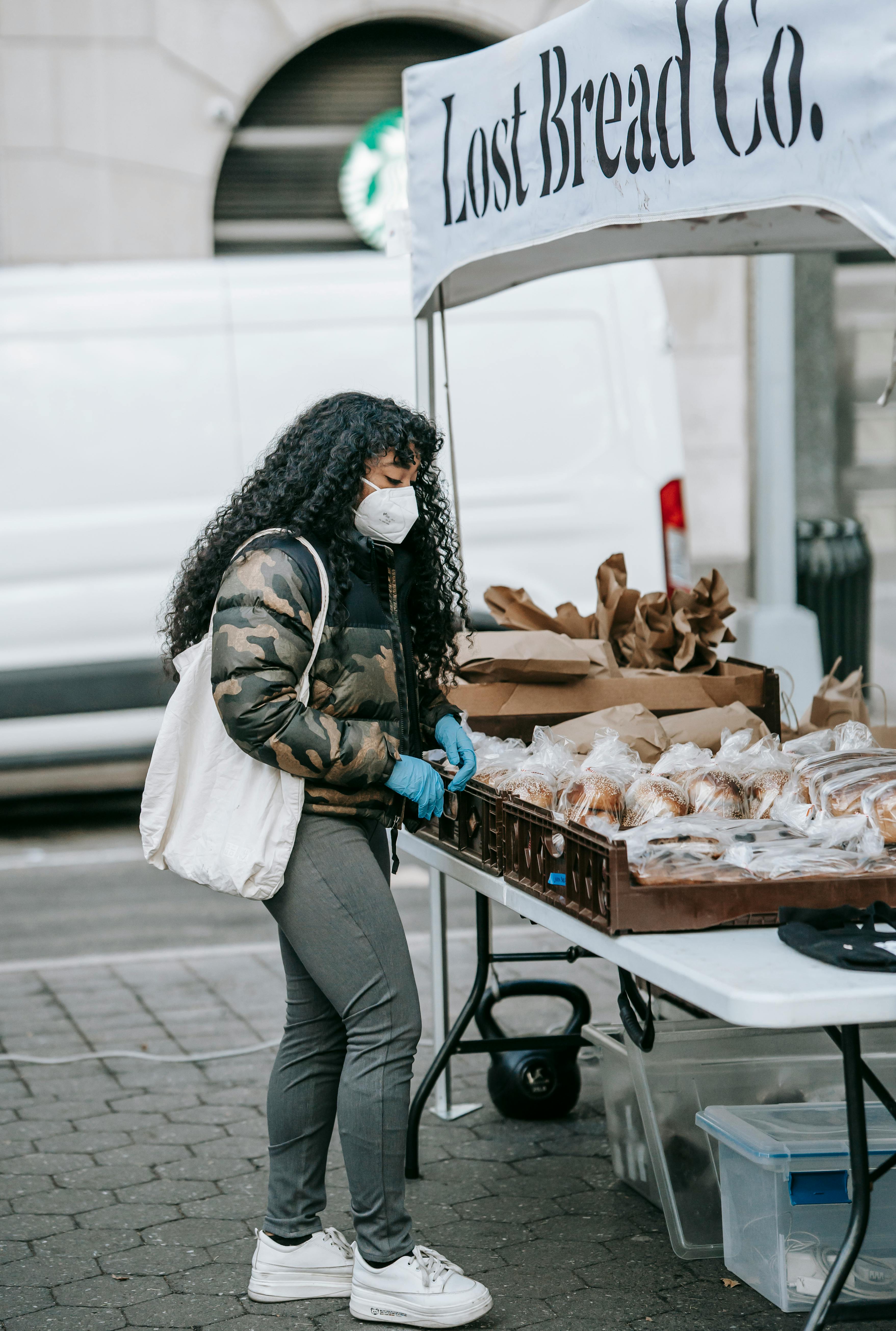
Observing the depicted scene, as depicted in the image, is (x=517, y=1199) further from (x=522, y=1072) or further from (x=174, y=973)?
(x=174, y=973)

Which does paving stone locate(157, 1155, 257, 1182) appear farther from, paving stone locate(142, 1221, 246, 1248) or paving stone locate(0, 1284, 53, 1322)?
paving stone locate(0, 1284, 53, 1322)

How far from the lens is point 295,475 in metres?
2.88

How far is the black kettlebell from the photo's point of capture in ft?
12.6

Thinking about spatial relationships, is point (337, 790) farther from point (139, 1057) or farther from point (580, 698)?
point (139, 1057)

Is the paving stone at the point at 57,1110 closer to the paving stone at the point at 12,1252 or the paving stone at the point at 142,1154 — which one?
the paving stone at the point at 142,1154

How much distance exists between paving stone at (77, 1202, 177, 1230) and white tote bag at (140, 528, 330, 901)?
957mm

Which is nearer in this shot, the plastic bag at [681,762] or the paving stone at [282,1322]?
the paving stone at [282,1322]

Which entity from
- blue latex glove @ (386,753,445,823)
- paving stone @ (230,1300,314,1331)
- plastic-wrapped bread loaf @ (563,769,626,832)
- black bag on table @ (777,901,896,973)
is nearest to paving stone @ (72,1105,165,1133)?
paving stone @ (230,1300,314,1331)

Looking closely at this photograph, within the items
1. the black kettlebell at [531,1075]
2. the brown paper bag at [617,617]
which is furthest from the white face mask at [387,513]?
the black kettlebell at [531,1075]

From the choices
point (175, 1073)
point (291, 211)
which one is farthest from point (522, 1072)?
point (291, 211)

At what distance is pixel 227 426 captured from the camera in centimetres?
717

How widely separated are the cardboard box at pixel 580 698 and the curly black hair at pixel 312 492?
2.50 feet

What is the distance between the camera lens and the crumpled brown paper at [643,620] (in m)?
3.88

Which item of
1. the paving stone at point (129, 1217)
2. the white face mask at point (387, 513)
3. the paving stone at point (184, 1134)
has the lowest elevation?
the paving stone at point (184, 1134)
